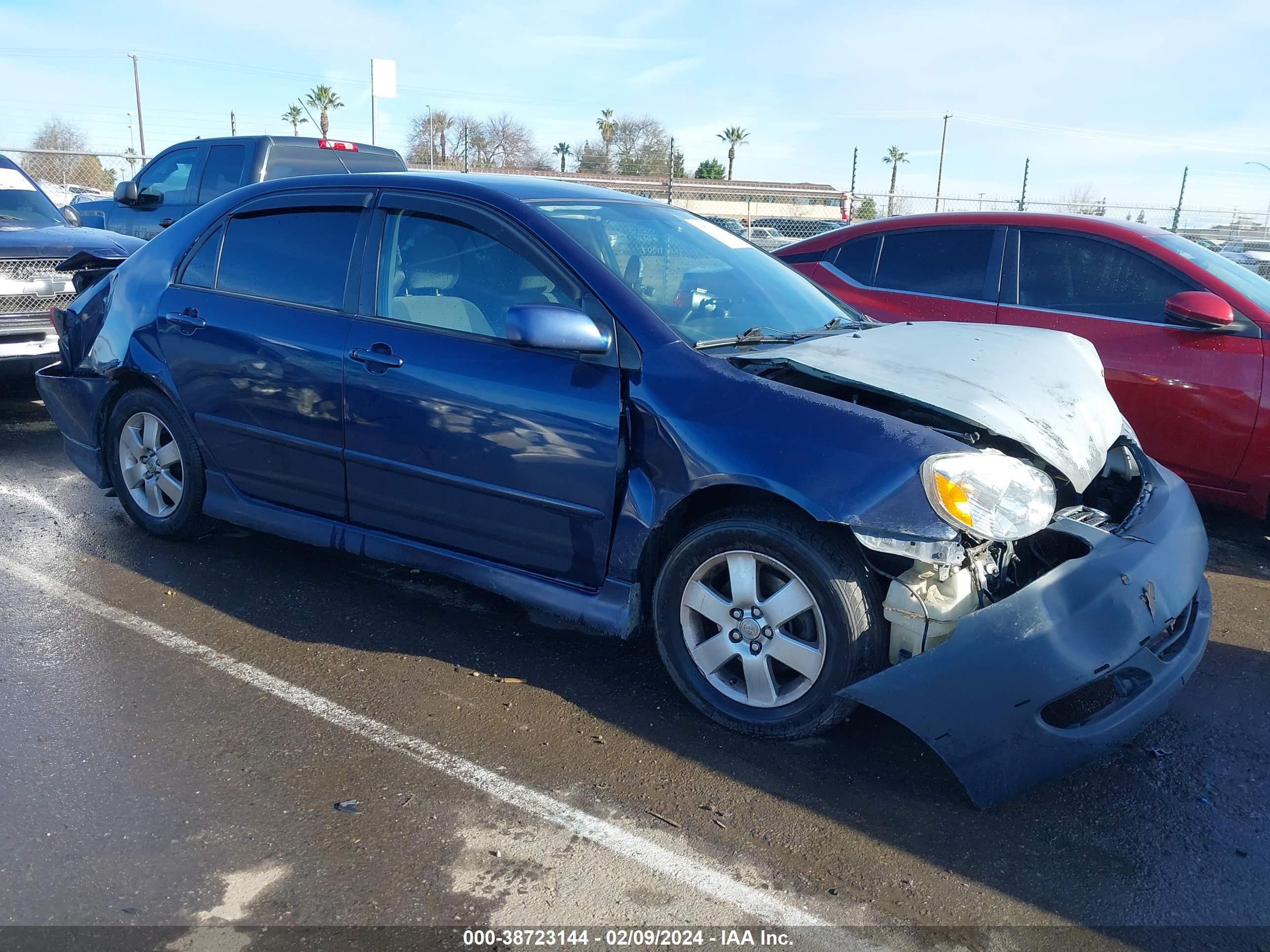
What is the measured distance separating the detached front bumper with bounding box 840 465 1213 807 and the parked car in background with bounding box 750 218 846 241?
15.3 m

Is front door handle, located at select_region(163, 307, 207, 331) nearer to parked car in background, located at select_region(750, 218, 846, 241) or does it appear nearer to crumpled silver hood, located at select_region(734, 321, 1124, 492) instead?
crumpled silver hood, located at select_region(734, 321, 1124, 492)

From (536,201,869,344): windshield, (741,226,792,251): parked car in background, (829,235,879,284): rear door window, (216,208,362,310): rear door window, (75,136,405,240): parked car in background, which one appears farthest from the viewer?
(741,226,792,251): parked car in background

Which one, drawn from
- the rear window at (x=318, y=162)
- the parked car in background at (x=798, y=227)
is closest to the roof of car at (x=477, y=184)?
the rear window at (x=318, y=162)

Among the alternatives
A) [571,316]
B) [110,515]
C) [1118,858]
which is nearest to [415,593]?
[571,316]

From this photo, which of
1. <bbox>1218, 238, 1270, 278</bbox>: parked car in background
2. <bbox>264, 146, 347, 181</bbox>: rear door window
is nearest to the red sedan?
<bbox>264, 146, 347, 181</bbox>: rear door window

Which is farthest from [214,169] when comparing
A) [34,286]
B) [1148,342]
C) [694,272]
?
[1148,342]

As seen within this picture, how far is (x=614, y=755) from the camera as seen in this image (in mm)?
3051

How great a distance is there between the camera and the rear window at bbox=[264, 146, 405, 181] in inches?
379

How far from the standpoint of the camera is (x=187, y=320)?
14.1 feet

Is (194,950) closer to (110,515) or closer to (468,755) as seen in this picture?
(468,755)

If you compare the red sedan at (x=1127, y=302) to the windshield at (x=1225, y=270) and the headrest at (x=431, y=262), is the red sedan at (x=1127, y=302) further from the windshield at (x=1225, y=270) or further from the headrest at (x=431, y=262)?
the headrest at (x=431, y=262)

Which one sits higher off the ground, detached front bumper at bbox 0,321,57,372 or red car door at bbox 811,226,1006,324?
red car door at bbox 811,226,1006,324

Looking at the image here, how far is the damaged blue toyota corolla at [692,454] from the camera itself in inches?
107

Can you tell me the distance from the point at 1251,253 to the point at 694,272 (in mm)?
20710
